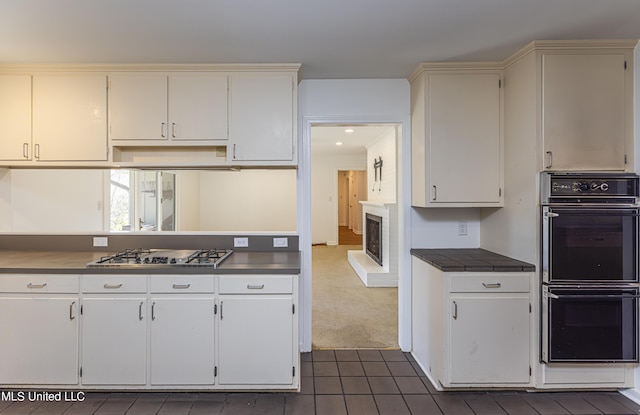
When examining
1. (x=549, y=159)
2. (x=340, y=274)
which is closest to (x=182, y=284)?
(x=549, y=159)

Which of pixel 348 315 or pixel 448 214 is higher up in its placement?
pixel 448 214

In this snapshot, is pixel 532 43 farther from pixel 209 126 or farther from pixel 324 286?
pixel 324 286

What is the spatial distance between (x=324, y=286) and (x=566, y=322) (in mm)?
3309

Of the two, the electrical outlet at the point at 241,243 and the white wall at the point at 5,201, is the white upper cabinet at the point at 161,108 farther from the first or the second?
the white wall at the point at 5,201

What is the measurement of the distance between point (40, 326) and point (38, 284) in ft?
0.91

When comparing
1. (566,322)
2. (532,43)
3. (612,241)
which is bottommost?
(566,322)

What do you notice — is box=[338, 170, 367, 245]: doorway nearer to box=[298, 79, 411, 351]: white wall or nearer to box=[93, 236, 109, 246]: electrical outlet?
box=[298, 79, 411, 351]: white wall

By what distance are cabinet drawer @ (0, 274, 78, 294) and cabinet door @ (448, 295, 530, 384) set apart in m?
2.52

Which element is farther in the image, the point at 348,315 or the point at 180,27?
the point at 348,315

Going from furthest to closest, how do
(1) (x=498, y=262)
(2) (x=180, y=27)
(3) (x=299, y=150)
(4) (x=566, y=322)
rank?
1. (3) (x=299, y=150)
2. (1) (x=498, y=262)
3. (4) (x=566, y=322)
4. (2) (x=180, y=27)

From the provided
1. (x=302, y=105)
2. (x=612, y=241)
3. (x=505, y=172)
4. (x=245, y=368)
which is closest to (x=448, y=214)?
(x=505, y=172)

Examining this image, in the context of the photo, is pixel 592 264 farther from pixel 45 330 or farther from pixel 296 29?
pixel 45 330

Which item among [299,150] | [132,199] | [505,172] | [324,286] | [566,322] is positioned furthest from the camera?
[324,286]

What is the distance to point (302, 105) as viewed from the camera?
9.32ft
